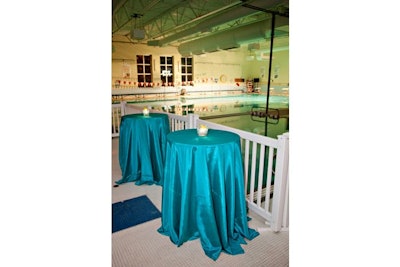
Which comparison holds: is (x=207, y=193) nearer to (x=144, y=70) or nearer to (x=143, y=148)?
(x=143, y=148)

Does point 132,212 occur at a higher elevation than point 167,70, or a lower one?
lower

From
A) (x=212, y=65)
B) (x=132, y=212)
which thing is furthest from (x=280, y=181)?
(x=212, y=65)

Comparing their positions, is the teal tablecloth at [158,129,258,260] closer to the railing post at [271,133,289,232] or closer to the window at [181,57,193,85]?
the railing post at [271,133,289,232]

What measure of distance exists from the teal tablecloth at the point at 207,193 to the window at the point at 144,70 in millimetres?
12716

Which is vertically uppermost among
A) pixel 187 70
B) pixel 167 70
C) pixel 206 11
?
pixel 206 11

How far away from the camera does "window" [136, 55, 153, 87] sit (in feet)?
45.4

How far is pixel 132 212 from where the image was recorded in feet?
7.91

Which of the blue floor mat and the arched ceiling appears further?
the arched ceiling

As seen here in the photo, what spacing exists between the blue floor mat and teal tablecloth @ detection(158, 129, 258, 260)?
1.44 ft

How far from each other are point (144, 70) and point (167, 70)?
1.42 metres

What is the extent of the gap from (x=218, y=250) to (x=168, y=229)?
1.54 ft

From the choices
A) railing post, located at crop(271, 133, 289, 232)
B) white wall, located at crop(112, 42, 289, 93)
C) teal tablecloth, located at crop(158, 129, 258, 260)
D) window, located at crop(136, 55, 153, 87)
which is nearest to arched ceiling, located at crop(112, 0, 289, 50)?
white wall, located at crop(112, 42, 289, 93)
